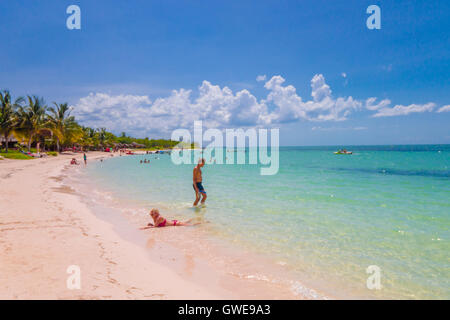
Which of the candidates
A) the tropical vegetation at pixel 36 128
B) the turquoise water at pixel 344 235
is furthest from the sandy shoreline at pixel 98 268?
the tropical vegetation at pixel 36 128

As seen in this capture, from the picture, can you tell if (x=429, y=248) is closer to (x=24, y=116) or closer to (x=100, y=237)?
(x=100, y=237)

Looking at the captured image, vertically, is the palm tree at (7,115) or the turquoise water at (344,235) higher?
the palm tree at (7,115)

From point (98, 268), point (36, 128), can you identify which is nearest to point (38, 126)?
point (36, 128)

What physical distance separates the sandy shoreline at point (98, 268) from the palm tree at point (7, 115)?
42892 mm

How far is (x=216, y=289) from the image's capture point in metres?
4.50

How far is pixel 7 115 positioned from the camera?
41.3 m

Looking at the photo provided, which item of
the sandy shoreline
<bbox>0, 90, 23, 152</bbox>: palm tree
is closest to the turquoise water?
the sandy shoreline

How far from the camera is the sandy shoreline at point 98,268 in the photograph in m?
3.93

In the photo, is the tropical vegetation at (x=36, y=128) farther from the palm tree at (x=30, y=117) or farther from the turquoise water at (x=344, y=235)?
the turquoise water at (x=344, y=235)

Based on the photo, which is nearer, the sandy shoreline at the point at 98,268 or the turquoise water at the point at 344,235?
the sandy shoreline at the point at 98,268

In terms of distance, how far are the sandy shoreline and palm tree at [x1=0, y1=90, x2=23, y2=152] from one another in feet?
141
